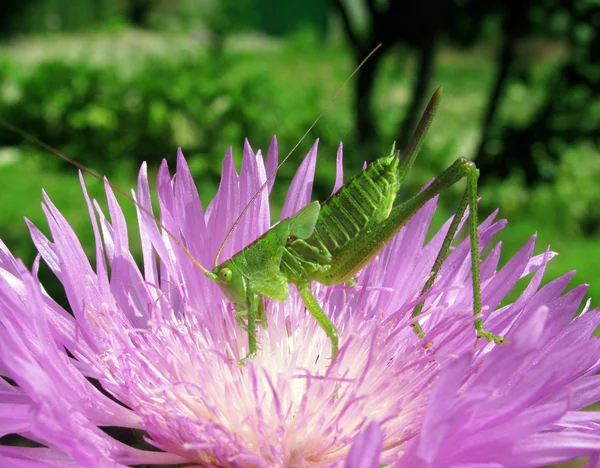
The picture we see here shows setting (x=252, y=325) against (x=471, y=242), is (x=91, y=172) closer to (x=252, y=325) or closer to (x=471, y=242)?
(x=252, y=325)

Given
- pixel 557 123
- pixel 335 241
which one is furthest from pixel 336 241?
pixel 557 123

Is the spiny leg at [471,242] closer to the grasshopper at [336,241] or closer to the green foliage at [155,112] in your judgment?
the grasshopper at [336,241]

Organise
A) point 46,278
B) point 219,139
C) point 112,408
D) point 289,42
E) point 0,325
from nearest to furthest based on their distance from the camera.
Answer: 1. point 0,325
2. point 112,408
3. point 46,278
4. point 219,139
5. point 289,42

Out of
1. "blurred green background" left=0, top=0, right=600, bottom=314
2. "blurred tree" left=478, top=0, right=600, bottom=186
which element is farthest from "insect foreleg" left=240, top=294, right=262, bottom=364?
"blurred tree" left=478, top=0, right=600, bottom=186

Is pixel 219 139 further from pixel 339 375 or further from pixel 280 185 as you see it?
pixel 339 375

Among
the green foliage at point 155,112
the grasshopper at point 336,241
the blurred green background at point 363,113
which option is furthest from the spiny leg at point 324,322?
the green foliage at point 155,112

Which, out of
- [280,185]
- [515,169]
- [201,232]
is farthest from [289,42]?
[201,232]

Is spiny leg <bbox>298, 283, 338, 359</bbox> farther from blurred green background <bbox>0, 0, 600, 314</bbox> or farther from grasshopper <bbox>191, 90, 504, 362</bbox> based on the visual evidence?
blurred green background <bbox>0, 0, 600, 314</bbox>
